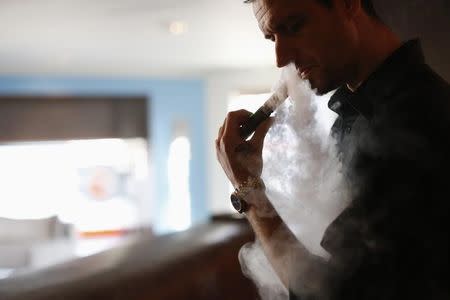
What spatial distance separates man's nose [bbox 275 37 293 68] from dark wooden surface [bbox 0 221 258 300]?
36 centimetres

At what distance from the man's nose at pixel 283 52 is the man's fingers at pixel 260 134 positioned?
2.6 inches

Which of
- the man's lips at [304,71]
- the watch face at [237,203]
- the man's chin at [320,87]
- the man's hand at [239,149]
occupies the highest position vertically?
the man's lips at [304,71]

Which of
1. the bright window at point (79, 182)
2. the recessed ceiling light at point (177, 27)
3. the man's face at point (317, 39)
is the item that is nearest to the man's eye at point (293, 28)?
the man's face at point (317, 39)

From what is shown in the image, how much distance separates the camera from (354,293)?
0.42 meters

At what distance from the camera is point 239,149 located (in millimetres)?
511

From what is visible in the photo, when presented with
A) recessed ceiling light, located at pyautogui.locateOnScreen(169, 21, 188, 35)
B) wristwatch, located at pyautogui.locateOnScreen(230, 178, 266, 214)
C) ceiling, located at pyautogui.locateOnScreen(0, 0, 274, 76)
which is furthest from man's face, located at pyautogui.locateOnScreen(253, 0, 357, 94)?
recessed ceiling light, located at pyautogui.locateOnScreen(169, 21, 188, 35)

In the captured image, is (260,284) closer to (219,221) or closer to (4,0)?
(219,221)

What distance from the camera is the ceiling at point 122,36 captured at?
1.62 m

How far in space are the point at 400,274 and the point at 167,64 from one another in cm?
243

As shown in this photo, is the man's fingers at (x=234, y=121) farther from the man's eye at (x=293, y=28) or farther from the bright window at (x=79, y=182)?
the bright window at (x=79, y=182)

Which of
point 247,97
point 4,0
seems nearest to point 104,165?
point 4,0

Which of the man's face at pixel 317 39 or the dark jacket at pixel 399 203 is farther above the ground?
the man's face at pixel 317 39

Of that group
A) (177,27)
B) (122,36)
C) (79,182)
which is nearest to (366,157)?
(177,27)

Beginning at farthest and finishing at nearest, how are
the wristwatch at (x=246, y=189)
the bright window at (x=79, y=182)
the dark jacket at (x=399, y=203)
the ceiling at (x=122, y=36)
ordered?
the bright window at (x=79, y=182) → the ceiling at (x=122, y=36) → the wristwatch at (x=246, y=189) → the dark jacket at (x=399, y=203)
